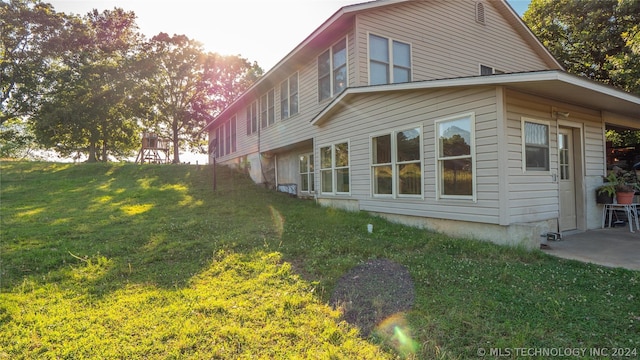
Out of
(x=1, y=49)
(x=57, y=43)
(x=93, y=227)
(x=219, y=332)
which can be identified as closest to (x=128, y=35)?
(x=57, y=43)

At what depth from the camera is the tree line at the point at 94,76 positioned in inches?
833

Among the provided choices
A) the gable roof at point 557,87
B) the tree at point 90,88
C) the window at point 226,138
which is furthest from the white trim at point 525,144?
the tree at point 90,88

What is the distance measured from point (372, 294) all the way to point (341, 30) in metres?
7.37

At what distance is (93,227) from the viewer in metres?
6.95

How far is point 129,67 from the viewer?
24234 mm

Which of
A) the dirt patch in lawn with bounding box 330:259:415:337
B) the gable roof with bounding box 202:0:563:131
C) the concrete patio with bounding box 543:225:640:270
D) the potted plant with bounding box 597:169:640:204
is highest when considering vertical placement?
the gable roof with bounding box 202:0:563:131

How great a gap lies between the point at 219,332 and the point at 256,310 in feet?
1.55

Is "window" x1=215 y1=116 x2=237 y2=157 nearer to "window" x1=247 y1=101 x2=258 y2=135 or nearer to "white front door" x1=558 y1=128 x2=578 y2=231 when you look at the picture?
"window" x1=247 y1=101 x2=258 y2=135

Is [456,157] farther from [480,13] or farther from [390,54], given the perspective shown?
[480,13]

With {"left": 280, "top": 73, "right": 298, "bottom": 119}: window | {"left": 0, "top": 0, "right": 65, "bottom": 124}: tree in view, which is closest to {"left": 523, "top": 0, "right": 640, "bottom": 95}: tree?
{"left": 280, "top": 73, "right": 298, "bottom": 119}: window

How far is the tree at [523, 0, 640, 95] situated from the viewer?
40.4 ft

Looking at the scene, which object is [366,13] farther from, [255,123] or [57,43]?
[57,43]

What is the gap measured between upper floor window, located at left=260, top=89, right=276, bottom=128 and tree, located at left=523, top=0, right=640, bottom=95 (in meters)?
12.6

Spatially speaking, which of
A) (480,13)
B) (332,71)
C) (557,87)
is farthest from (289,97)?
(557,87)
